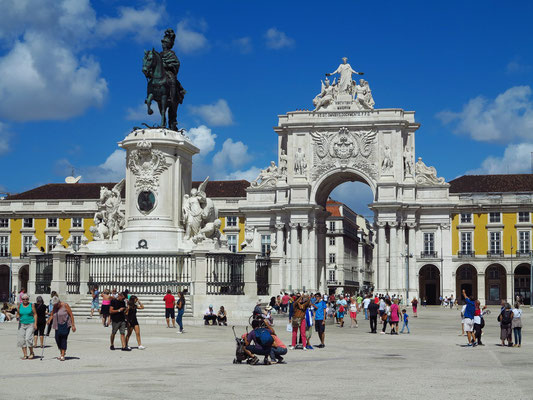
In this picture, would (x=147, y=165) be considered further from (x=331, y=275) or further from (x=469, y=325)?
(x=331, y=275)

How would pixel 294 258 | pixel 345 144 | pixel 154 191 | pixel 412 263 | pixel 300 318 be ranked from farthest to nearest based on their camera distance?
pixel 345 144 → pixel 294 258 → pixel 412 263 → pixel 154 191 → pixel 300 318

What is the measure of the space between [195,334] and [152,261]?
15.5 ft

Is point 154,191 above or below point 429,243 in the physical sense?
below

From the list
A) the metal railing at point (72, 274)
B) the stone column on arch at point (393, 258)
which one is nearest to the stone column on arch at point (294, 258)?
the stone column on arch at point (393, 258)

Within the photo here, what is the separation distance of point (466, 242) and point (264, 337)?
70811mm

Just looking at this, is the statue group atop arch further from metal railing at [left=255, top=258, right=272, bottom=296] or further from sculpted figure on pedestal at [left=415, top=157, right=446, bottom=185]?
metal railing at [left=255, top=258, right=272, bottom=296]

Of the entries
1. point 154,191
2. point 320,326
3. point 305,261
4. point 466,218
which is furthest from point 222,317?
point 466,218

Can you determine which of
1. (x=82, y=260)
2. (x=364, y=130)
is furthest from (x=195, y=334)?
(x=364, y=130)

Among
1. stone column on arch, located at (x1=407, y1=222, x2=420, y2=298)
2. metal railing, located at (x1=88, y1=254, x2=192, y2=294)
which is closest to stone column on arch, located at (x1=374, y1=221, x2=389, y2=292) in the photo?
stone column on arch, located at (x1=407, y1=222, x2=420, y2=298)

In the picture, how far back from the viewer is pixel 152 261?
30.5m

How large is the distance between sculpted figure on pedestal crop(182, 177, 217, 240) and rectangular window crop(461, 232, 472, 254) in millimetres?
58237

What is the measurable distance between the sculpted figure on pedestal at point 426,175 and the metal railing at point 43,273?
54.2 metres

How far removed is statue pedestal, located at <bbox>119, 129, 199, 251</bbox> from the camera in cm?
3091

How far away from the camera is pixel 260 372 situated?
16.3m
